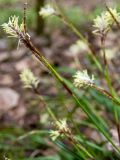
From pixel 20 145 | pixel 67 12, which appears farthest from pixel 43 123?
pixel 67 12

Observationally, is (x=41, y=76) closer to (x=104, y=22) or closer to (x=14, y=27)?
(x=104, y=22)

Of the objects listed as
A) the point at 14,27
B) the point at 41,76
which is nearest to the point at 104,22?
the point at 14,27

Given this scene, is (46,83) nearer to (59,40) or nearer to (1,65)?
(1,65)

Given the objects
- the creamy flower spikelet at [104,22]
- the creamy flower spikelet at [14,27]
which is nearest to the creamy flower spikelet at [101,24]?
the creamy flower spikelet at [104,22]

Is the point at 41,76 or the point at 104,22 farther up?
the point at 104,22

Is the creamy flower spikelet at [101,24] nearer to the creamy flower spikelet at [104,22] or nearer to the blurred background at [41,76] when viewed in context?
→ the creamy flower spikelet at [104,22]

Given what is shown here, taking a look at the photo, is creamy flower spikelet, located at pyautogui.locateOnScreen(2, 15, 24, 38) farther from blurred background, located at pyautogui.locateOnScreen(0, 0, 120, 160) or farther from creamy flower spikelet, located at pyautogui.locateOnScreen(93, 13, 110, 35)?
blurred background, located at pyautogui.locateOnScreen(0, 0, 120, 160)

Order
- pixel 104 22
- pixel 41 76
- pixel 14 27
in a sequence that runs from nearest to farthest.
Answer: pixel 14 27, pixel 104 22, pixel 41 76

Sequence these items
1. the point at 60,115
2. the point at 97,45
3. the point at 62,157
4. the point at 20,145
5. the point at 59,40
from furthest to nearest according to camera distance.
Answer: the point at 59,40 < the point at 97,45 < the point at 60,115 < the point at 20,145 < the point at 62,157
